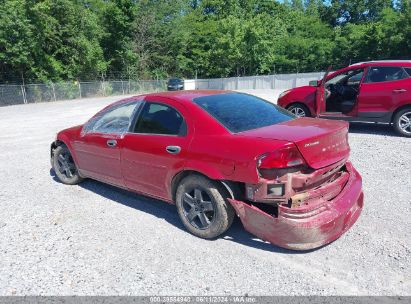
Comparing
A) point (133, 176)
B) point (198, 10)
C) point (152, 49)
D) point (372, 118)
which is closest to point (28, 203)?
point (133, 176)

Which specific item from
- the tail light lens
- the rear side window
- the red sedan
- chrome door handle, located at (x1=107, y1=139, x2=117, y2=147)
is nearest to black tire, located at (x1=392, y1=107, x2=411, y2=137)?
the rear side window

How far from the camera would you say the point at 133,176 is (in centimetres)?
447

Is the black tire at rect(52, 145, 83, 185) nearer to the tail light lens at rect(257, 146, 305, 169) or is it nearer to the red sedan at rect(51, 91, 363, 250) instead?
the red sedan at rect(51, 91, 363, 250)

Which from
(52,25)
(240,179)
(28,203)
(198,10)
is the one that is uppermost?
(198,10)

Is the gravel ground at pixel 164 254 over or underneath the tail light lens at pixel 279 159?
underneath

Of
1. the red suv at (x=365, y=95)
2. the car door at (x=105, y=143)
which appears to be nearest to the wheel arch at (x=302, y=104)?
the red suv at (x=365, y=95)

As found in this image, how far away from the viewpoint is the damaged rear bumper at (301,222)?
10.5ft

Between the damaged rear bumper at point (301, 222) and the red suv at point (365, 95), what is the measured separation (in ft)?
18.2

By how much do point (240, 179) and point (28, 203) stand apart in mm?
3430

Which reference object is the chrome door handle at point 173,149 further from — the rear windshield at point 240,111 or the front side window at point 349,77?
the front side window at point 349,77

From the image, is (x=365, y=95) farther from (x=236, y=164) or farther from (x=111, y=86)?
(x=111, y=86)

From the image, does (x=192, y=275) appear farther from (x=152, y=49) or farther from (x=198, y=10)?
(x=198, y=10)

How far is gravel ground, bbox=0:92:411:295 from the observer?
3.06 metres

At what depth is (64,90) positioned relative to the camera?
3044 centimetres
